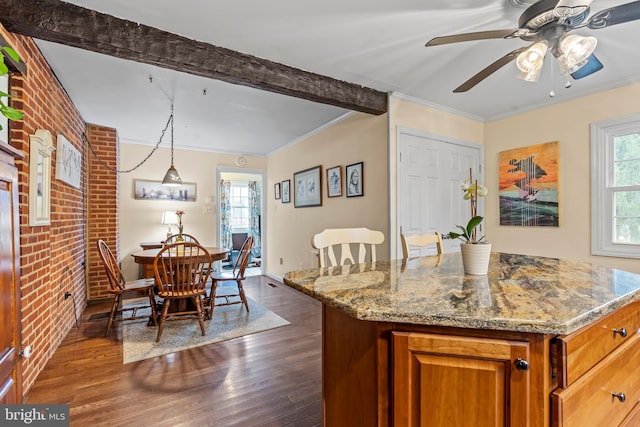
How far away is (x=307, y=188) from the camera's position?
456 cm

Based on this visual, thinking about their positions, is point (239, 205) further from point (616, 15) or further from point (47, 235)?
point (616, 15)

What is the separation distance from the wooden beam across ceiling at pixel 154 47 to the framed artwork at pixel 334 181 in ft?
3.77

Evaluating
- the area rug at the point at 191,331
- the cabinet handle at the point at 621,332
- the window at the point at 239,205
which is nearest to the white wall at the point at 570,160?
the cabinet handle at the point at 621,332

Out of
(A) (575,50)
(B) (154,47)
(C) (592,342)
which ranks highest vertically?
(B) (154,47)

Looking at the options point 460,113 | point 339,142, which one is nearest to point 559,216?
point 460,113

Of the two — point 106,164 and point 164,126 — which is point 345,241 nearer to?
point 164,126

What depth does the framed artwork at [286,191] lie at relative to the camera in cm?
512

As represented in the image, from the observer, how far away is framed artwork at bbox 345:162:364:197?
3525mm

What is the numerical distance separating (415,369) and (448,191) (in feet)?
10.2

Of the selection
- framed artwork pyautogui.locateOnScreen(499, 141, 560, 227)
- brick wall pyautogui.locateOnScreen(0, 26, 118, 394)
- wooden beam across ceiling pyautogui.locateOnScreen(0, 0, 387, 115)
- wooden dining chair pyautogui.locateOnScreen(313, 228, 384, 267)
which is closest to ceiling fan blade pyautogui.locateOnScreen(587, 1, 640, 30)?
wooden dining chair pyautogui.locateOnScreen(313, 228, 384, 267)

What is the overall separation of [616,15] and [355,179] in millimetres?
2480

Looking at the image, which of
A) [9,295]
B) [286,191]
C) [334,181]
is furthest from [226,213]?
[9,295]

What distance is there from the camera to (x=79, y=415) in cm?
171

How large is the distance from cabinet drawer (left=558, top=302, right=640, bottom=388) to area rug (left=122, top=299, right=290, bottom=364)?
255 centimetres
